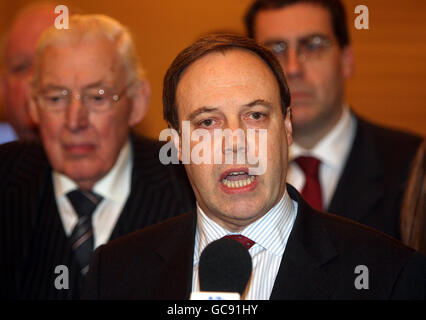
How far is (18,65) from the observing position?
3969 mm

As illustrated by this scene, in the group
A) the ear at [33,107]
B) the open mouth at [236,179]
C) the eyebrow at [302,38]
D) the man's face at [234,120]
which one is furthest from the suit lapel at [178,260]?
the eyebrow at [302,38]

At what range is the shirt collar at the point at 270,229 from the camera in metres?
2.07

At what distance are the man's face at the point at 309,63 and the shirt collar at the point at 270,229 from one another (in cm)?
141

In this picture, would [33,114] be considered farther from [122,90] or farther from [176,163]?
[176,163]

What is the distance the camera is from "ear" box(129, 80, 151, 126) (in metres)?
3.14

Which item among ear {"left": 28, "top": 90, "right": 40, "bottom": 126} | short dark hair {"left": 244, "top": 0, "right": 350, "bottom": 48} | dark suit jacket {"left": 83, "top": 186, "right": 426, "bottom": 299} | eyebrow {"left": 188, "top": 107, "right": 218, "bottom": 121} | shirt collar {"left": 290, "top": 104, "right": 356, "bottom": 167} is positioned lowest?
dark suit jacket {"left": 83, "top": 186, "right": 426, "bottom": 299}

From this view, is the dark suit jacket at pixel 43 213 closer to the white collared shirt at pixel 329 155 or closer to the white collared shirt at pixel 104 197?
the white collared shirt at pixel 104 197

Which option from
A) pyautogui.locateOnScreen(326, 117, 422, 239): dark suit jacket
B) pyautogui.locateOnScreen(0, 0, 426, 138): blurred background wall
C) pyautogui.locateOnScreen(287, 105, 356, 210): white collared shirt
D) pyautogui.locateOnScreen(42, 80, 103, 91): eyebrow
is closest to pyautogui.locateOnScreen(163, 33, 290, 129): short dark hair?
pyautogui.locateOnScreen(42, 80, 103, 91): eyebrow

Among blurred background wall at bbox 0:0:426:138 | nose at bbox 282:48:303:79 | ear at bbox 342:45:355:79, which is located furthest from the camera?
blurred background wall at bbox 0:0:426:138

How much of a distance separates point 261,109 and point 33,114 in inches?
55.3

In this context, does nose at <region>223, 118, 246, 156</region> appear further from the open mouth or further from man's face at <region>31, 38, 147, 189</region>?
man's face at <region>31, 38, 147, 189</region>

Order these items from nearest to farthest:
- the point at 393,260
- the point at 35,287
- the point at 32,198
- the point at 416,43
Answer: the point at 393,260 → the point at 35,287 → the point at 32,198 → the point at 416,43

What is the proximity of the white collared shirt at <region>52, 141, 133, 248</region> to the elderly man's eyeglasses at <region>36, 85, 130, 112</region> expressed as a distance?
26 cm
